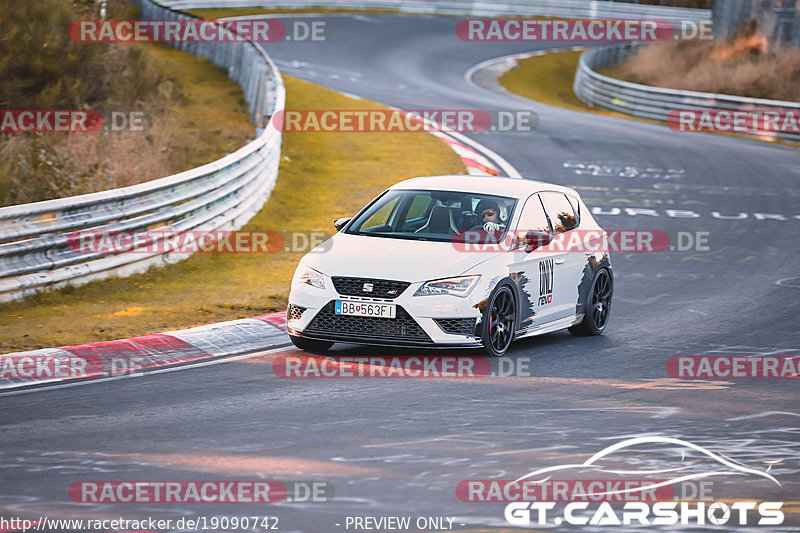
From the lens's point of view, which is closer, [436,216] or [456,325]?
[456,325]

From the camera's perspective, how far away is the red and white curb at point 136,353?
31.4 ft

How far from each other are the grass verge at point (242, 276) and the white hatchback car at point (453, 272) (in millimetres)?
1955

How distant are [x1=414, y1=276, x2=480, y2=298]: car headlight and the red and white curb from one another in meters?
1.75

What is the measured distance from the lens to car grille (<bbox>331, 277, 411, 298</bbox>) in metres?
10.1

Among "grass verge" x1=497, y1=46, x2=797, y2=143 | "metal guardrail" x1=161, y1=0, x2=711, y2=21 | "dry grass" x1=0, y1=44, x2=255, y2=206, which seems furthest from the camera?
"metal guardrail" x1=161, y1=0, x2=711, y2=21

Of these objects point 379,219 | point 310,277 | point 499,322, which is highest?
point 379,219

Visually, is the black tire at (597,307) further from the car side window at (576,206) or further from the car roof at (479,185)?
the car roof at (479,185)

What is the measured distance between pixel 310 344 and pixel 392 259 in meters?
1.13

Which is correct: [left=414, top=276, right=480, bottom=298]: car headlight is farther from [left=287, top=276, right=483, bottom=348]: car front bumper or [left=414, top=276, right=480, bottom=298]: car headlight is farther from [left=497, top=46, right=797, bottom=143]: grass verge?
[left=497, top=46, right=797, bottom=143]: grass verge

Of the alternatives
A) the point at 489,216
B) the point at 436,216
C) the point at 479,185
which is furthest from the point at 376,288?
the point at 479,185

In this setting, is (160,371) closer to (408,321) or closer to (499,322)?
(408,321)

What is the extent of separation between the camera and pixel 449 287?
10188 mm

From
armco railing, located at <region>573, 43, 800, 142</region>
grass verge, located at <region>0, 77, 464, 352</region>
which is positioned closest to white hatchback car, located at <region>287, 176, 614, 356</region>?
grass verge, located at <region>0, 77, 464, 352</region>

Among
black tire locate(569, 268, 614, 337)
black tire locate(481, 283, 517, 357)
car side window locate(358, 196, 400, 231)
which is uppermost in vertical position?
car side window locate(358, 196, 400, 231)
